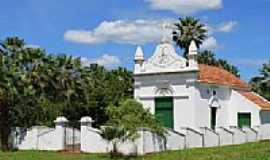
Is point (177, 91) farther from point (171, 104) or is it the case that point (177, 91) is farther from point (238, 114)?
point (238, 114)

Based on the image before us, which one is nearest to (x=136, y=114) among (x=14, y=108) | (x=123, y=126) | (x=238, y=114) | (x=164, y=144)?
(x=123, y=126)

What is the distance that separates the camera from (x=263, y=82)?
154 ft

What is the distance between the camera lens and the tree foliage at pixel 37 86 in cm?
3200

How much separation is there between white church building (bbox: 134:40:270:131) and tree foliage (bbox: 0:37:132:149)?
13.6 ft

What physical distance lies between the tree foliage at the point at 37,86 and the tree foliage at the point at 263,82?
15296 millimetres

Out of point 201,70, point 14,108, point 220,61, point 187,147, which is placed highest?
point 220,61

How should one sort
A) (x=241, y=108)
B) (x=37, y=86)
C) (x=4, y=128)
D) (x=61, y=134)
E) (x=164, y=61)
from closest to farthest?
(x=61, y=134) < (x=37, y=86) < (x=4, y=128) < (x=164, y=61) < (x=241, y=108)

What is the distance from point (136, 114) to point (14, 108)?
9860 mm

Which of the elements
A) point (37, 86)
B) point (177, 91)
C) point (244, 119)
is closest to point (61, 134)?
point (37, 86)

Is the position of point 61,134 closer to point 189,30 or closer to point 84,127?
point 84,127

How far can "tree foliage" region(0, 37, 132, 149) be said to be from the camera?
1260 inches

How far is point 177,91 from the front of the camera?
125ft

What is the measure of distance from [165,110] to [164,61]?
11.4ft

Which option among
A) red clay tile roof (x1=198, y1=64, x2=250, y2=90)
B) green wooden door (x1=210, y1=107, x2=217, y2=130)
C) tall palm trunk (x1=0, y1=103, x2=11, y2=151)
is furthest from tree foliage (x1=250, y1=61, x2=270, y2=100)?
tall palm trunk (x1=0, y1=103, x2=11, y2=151)
